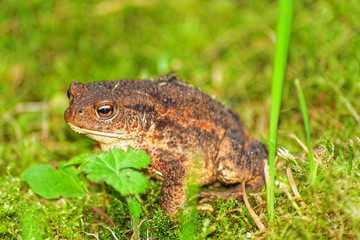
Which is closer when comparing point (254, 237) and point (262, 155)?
point (254, 237)

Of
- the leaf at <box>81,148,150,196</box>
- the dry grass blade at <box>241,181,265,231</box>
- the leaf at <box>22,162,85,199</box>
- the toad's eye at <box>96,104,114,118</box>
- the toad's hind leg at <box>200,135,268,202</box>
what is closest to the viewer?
the leaf at <box>81,148,150,196</box>

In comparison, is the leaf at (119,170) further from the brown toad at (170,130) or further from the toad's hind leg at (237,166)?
the toad's hind leg at (237,166)

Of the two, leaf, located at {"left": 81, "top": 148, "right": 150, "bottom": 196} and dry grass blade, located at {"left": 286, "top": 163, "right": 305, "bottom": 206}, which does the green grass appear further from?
leaf, located at {"left": 81, "top": 148, "right": 150, "bottom": 196}

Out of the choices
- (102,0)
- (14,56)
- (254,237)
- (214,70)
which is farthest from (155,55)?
(254,237)

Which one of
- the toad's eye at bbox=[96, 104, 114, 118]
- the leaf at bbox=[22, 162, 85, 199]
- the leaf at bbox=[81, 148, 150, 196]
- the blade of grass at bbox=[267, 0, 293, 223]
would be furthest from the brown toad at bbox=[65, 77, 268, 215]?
the blade of grass at bbox=[267, 0, 293, 223]

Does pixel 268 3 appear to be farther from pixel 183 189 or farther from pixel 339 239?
pixel 339 239

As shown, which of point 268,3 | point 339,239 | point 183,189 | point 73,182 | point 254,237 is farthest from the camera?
point 268,3
